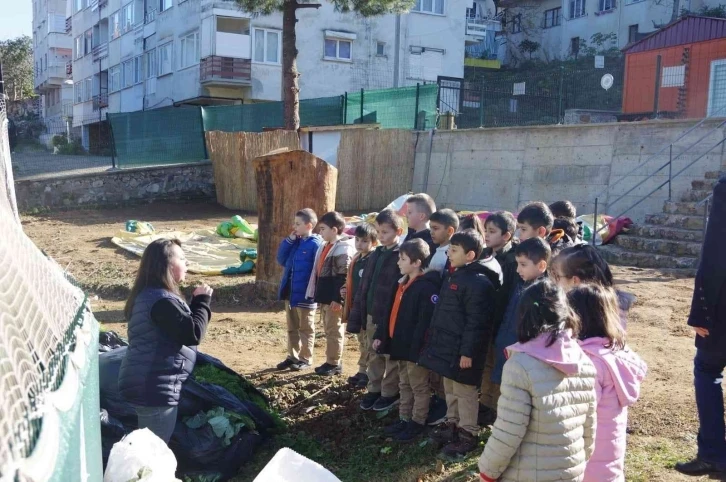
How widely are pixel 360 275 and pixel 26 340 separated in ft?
15.0

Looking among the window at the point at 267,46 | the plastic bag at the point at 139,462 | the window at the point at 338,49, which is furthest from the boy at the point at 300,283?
the window at the point at 338,49

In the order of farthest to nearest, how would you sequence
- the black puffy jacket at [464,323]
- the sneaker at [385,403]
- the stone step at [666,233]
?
the stone step at [666,233] < the sneaker at [385,403] < the black puffy jacket at [464,323]

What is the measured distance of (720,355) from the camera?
14.2 ft

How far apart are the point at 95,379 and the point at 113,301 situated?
839 cm

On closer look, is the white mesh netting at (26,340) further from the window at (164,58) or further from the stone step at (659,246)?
the window at (164,58)

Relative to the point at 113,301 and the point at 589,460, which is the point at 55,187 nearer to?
the point at 113,301

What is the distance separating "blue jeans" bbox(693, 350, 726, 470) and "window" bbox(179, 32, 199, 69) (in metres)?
30.8

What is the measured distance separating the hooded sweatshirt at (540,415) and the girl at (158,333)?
5.88 ft

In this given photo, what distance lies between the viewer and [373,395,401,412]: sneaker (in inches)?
231

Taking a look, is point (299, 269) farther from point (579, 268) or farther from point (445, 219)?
point (579, 268)

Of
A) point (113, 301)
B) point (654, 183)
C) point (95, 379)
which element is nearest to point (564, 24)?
point (654, 183)

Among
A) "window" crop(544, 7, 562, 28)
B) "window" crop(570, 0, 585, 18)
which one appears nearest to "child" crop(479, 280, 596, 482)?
"window" crop(570, 0, 585, 18)

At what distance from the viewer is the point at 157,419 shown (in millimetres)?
4316

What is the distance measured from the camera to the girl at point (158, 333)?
4.14 metres
